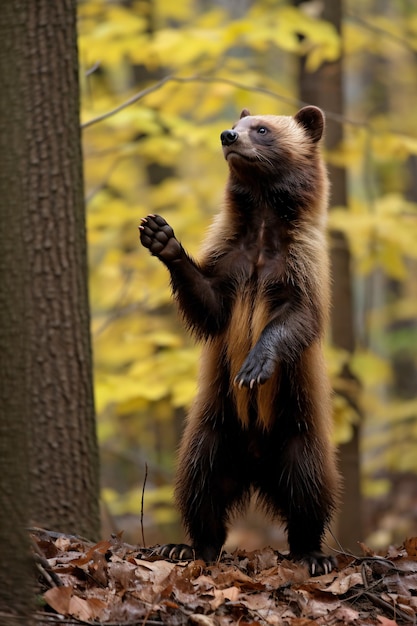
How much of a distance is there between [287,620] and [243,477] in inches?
50.5

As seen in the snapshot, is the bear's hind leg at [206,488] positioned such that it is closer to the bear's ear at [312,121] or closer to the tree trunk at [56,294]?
the tree trunk at [56,294]

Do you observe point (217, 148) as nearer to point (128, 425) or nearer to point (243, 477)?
point (243, 477)

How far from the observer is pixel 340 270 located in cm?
854

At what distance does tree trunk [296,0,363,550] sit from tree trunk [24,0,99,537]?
3.75 metres

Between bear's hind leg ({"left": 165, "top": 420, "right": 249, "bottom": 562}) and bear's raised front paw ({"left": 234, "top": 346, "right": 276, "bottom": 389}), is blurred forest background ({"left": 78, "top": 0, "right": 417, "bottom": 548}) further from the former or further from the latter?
bear's raised front paw ({"left": 234, "top": 346, "right": 276, "bottom": 389})

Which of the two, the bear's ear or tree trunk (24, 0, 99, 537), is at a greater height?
the bear's ear

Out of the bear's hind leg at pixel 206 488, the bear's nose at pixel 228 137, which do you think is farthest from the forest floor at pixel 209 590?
the bear's nose at pixel 228 137

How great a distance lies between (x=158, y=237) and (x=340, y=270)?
427cm

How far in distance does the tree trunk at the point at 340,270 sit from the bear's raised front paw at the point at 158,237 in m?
3.97

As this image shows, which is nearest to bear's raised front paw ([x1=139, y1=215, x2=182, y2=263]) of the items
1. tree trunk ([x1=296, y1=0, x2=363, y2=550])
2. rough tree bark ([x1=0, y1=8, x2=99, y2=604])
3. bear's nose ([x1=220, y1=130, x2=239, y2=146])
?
bear's nose ([x1=220, y1=130, x2=239, y2=146])

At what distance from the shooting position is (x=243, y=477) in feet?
16.1

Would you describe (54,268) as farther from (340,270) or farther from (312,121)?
(340,270)

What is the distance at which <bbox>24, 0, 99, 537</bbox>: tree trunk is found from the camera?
500cm

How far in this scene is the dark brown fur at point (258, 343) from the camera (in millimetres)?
4676
